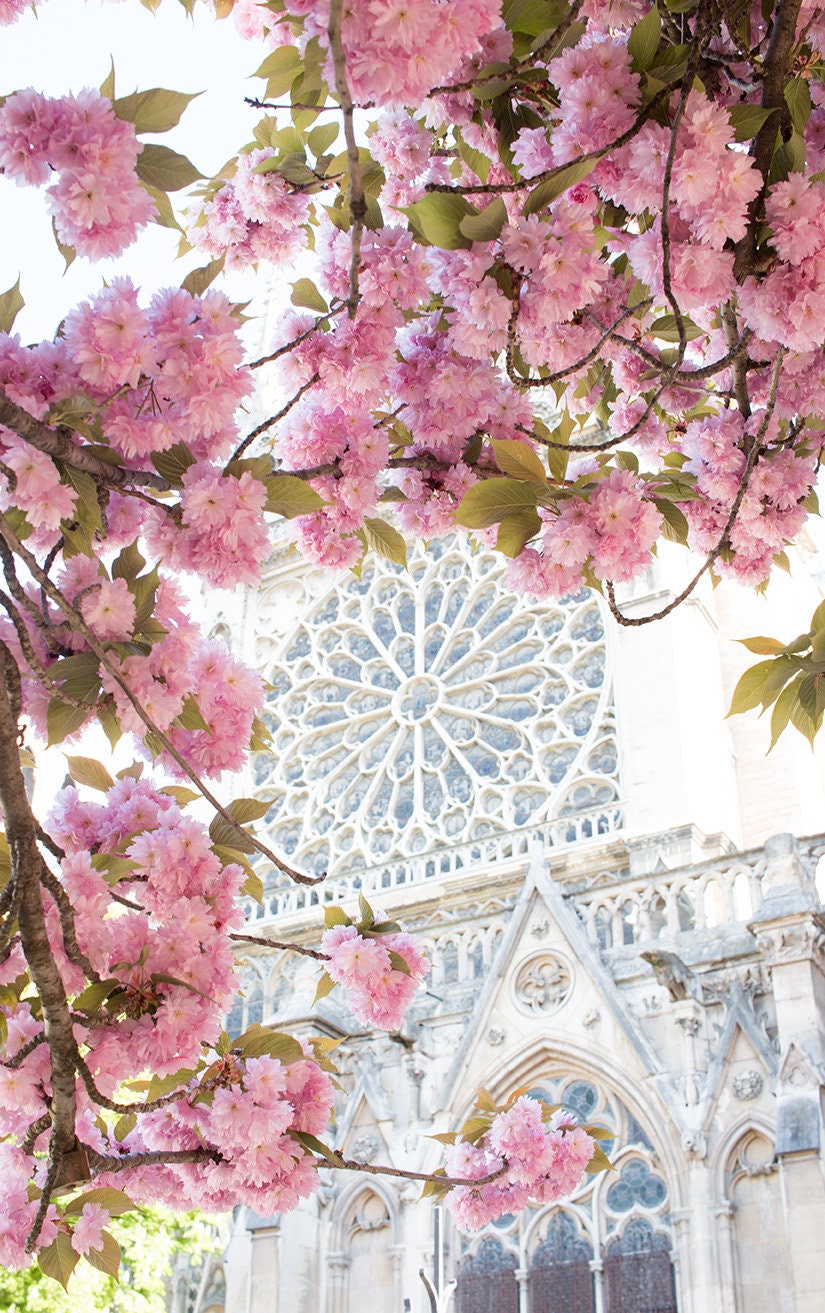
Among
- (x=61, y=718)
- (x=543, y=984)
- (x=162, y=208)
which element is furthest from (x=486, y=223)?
(x=543, y=984)

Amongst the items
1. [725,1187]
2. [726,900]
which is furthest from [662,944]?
Answer: [725,1187]

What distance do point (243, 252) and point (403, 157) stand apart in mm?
583

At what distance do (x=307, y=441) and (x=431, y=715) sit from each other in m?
15.3

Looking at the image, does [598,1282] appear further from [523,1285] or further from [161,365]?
[161,365]

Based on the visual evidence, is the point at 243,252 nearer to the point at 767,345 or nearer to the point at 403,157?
the point at 403,157

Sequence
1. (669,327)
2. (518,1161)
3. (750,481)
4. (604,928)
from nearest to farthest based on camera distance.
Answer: (750,481)
(669,327)
(518,1161)
(604,928)

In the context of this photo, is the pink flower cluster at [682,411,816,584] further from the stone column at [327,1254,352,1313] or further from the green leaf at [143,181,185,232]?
the stone column at [327,1254,352,1313]

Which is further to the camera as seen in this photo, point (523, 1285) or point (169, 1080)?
point (523, 1285)

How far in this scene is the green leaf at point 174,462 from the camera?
313 centimetres

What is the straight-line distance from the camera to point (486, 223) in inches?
127

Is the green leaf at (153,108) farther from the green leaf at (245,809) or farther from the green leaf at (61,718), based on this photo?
the green leaf at (245,809)

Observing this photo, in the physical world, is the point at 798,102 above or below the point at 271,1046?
above

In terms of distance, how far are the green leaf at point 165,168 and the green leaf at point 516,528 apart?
103 centimetres

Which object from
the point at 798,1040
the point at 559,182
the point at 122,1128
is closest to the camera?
the point at 559,182
